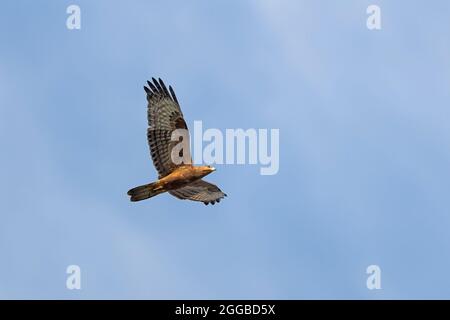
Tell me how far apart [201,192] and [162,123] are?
185 centimetres

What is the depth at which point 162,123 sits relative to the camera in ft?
78.2

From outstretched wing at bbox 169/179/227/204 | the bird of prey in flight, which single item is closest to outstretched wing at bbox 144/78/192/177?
the bird of prey in flight

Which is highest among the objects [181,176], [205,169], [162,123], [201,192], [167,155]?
[162,123]

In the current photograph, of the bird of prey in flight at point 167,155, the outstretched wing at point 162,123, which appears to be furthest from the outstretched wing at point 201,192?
the outstretched wing at point 162,123

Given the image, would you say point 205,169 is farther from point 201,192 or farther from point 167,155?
point 201,192

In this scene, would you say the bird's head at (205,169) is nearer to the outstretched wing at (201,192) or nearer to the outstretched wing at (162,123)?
the outstretched wing at (162,123)

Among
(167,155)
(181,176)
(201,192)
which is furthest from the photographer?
(201,192)

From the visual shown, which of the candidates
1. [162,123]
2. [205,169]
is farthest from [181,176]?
[162,123]

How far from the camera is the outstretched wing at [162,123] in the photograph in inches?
927
